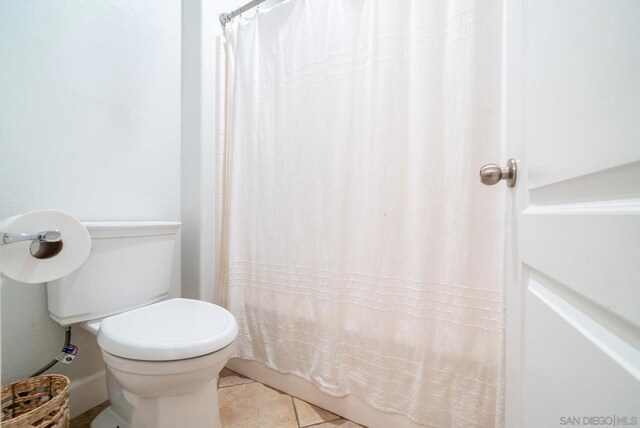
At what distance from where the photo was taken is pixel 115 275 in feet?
3.10

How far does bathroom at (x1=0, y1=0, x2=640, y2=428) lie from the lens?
13.5 inches

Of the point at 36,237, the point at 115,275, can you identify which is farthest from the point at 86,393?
the point at 36,237

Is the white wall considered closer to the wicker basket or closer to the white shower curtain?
the wicker basket

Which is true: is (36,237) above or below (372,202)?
below

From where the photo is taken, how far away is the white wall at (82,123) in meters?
0.86

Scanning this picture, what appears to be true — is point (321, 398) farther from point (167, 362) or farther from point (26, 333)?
point (26, 333)

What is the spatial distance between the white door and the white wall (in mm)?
1402

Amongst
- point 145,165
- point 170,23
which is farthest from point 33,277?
point 170,23

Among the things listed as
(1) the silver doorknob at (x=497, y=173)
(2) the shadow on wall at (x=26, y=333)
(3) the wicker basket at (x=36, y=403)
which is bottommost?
(3) the wicker basket at (x=36, y=403)

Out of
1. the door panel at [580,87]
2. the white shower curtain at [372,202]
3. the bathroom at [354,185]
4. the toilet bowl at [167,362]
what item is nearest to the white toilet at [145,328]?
the toilet bowl at [167,362]

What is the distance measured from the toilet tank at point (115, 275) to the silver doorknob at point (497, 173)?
1.13 metres

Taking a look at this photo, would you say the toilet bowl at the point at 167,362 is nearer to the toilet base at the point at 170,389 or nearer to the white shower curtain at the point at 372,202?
the toilet base at the point at 170,389

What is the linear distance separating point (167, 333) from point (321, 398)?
0.69 meters

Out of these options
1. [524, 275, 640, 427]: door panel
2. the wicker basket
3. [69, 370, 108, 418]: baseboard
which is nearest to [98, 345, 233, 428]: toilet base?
the wicker basket
